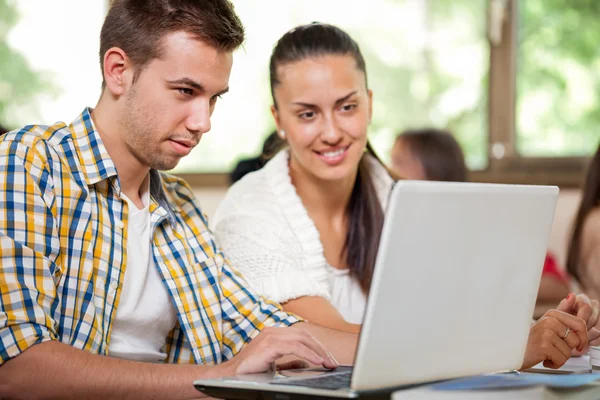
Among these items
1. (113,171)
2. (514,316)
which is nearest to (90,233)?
(113,171)

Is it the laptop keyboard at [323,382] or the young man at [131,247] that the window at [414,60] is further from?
the laptop keyboard at [323,382]

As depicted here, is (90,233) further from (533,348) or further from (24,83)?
(24,83)

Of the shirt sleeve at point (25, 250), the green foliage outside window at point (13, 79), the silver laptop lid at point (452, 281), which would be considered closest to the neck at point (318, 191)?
the shirt sleeve at point (25, 250)

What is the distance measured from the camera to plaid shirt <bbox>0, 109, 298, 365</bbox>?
115cm

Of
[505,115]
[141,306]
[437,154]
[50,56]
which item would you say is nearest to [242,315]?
[141,306]

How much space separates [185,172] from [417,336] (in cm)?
316

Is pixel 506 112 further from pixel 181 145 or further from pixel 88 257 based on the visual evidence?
pixel 88 257

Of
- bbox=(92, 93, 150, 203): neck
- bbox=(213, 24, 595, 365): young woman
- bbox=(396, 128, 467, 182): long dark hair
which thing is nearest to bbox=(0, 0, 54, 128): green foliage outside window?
bbox=(396, 128, 467, 182): long dark hair

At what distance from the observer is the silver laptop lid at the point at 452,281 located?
883 millimetres

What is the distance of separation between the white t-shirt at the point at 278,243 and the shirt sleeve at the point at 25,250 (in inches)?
23.2

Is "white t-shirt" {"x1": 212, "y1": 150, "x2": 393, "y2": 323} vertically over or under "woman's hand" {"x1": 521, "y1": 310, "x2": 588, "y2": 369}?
over

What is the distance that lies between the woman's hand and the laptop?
16 centimetres

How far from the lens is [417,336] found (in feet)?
3.09

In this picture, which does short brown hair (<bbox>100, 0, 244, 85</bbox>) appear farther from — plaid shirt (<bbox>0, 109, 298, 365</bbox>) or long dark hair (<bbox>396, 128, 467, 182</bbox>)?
long dark hair (<bbox>396, 128, 467, 182</bbox>)
